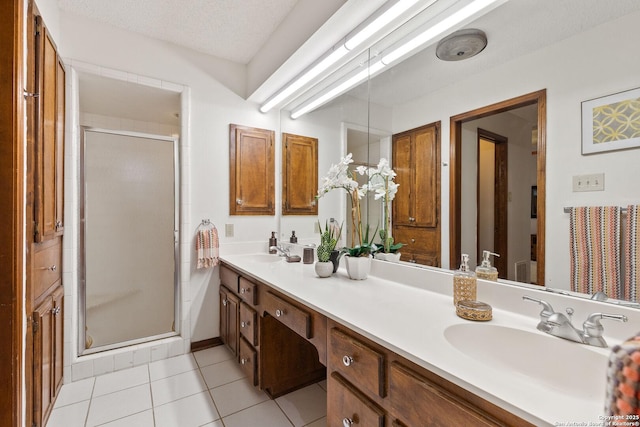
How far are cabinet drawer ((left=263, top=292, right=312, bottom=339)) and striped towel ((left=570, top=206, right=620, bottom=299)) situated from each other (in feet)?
3.27

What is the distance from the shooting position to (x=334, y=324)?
1093 millimetres

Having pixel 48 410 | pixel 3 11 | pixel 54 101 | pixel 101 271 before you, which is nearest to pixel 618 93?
pixel 3 11

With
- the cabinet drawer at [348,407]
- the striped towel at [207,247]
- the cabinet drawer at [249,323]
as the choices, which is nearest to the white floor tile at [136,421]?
the cabinet drawer at [249,323]

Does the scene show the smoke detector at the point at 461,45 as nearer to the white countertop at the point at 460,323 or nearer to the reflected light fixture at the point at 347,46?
the reflected light fixture at the point at 347,46

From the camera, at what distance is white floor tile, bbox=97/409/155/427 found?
156cm

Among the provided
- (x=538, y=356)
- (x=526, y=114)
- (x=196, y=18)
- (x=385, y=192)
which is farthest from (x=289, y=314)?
(x=196, y=18)

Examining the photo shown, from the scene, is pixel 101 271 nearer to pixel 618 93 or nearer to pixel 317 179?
pixel 317 179

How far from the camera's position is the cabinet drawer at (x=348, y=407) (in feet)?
2.93

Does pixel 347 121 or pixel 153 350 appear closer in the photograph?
pixel 347 121

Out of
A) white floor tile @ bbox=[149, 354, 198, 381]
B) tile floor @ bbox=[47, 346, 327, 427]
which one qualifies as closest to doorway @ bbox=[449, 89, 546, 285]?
tile floor @ bbox=[47, 346, 327, 427]

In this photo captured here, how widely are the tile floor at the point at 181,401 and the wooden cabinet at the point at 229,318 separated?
7.8 inches

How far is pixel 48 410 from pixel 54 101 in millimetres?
1751

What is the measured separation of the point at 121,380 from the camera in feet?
6.52

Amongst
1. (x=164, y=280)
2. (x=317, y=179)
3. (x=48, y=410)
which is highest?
(x=317, y=179)
